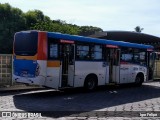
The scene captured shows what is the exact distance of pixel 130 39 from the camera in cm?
4572

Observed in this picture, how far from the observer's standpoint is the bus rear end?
14.9 meters

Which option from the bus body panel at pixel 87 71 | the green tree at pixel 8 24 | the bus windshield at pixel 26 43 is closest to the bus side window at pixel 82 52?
the bus body panel at pixel 87 71

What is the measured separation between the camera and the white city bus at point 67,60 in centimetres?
1506

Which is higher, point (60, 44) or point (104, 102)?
point (60, 44)

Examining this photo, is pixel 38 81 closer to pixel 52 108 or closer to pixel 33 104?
pixel 33 104

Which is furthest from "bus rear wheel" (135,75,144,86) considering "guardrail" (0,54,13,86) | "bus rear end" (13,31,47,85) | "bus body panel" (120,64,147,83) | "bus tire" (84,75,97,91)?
"bus rear end" (13,31,47,85)

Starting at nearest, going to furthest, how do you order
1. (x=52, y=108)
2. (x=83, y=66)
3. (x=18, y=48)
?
(x=52, y=108), (x=18, y=48), (x=83, y=66)

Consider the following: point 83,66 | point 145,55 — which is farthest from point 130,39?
point 83,66

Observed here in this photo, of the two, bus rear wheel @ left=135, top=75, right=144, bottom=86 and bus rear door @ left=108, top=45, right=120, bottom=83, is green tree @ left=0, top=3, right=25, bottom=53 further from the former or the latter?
bus rear door @ left=108, top=45, right=120, bottom=83

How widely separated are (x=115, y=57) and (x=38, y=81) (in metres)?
6.27

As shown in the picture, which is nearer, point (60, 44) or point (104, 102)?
point (104, 102)

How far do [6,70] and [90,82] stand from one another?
454 cm

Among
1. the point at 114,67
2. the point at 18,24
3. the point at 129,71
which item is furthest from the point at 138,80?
the point at 18,24

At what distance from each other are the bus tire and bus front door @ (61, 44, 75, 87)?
1.22 m
